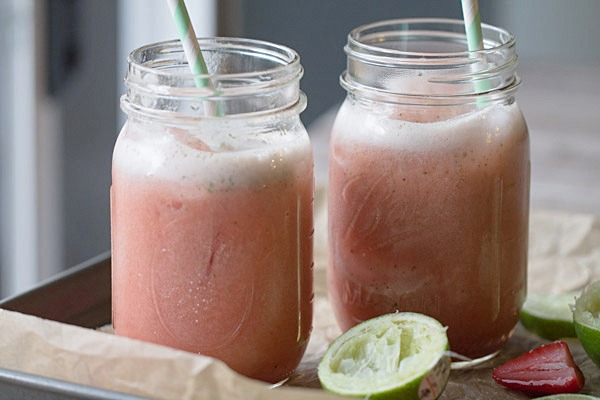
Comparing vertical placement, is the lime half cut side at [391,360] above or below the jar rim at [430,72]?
below

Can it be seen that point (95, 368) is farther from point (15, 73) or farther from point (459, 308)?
point (15, 73)

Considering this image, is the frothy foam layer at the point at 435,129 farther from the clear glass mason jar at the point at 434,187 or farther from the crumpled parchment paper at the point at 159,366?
the crumpled parchment paper at the point at 159,366

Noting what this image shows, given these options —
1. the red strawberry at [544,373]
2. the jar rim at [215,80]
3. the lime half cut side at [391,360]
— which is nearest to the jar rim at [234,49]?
the jar rim at [215,80]

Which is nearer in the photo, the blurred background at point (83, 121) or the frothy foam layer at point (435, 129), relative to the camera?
the frothy foam layer at point (435, 129)

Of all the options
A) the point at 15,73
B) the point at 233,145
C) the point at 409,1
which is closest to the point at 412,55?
the point at 233,145

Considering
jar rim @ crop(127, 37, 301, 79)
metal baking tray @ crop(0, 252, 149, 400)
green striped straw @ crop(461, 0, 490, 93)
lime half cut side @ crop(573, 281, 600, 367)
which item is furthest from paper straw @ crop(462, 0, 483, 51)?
metal baking tray @ crop(0, 252, 149, 400)

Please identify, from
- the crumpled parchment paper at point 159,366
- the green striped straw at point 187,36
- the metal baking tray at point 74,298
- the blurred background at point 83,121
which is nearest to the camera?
the crumpled parchment paper at point 159,366

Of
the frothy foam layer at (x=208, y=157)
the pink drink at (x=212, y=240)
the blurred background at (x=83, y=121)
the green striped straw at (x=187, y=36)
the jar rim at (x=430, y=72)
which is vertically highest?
the green striped straw at (x=187, y=36)

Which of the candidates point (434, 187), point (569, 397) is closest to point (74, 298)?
point (434, 187)

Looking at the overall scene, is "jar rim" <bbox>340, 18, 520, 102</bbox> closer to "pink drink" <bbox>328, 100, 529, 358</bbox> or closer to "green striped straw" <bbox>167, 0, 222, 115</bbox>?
"pink drink" <bbox>328, 100, 529, 358</bbox>
